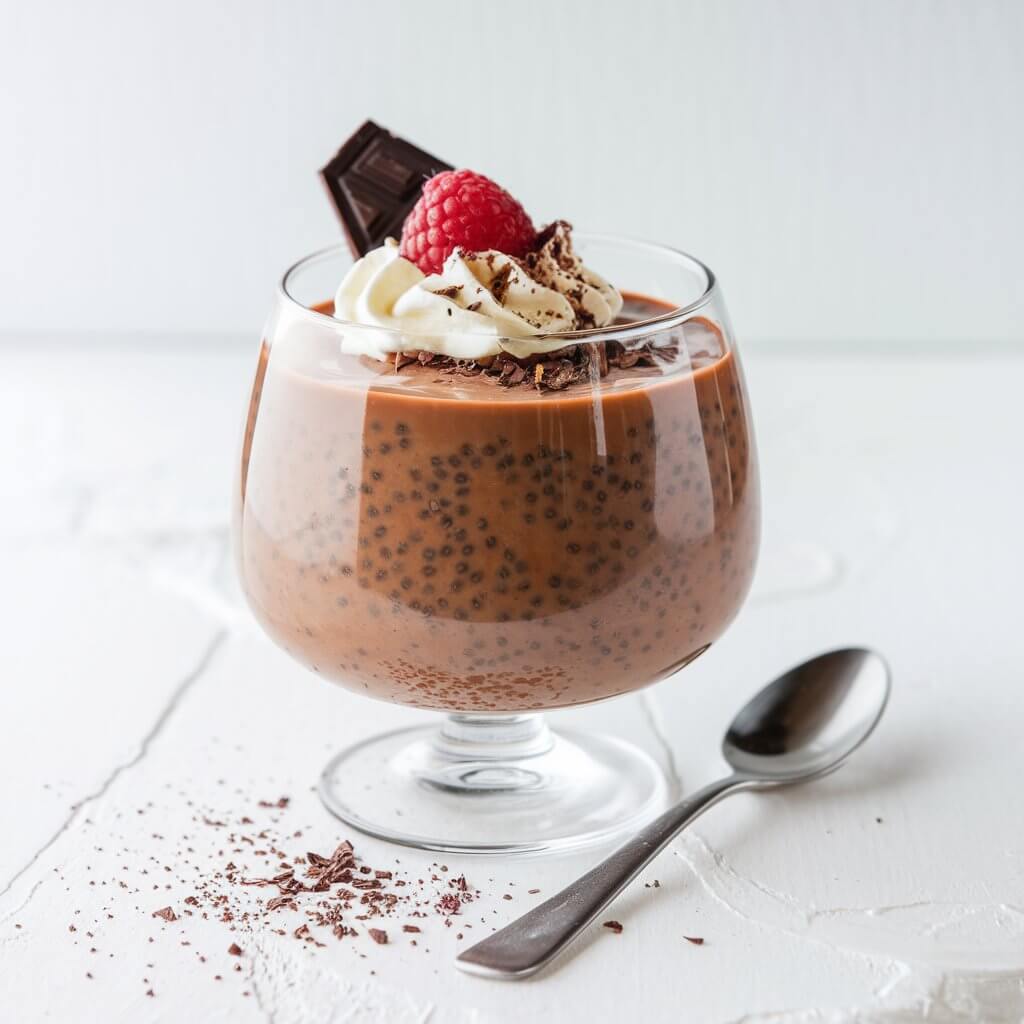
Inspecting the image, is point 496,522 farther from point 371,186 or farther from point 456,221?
point 371,186

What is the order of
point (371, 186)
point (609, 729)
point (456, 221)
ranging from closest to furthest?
point (456, 221)
point (371, 186)
point (609, 729)

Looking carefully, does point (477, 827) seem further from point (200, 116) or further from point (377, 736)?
point (200, 116)

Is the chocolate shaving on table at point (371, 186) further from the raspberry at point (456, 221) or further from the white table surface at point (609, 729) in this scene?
the white table surface at point (609, 729)

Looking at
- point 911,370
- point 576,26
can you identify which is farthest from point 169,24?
point 911,370

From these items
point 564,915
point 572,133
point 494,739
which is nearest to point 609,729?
point 494,739

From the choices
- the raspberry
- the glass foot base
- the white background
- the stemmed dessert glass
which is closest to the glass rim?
the stemmed dessert glass
